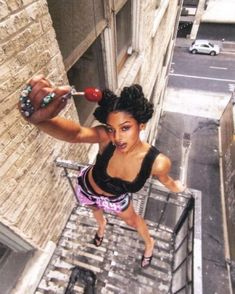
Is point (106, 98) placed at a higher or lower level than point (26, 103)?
lower

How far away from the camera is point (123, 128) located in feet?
6.46

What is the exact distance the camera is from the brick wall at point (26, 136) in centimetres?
161

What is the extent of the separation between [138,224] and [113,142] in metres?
1.44

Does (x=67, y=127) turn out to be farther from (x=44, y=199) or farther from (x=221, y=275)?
(x=221, y=275)

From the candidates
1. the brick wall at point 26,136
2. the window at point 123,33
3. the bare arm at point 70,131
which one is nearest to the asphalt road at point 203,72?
the window at point 123,33

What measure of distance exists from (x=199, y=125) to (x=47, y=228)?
1291 centimetres

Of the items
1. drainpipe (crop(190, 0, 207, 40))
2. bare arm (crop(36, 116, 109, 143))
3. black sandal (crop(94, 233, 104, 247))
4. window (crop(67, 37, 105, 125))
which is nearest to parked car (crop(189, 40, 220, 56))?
drainpipe (crop(190, 0, 207, 40))

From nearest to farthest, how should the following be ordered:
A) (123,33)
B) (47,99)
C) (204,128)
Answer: (47,99) → (123,33) → (204,128)

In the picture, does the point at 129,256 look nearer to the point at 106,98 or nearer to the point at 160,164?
the point at 160,164

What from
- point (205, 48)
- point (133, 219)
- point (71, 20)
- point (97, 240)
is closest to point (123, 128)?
point (71, 20)

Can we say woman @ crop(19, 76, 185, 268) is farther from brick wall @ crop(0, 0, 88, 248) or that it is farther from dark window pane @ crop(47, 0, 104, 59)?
dark window pane @ crop(47, 0, 104, 59)

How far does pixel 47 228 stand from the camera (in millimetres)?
2828

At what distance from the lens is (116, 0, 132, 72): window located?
427cm

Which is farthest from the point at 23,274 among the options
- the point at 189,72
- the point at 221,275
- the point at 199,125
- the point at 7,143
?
the point at 189,72
